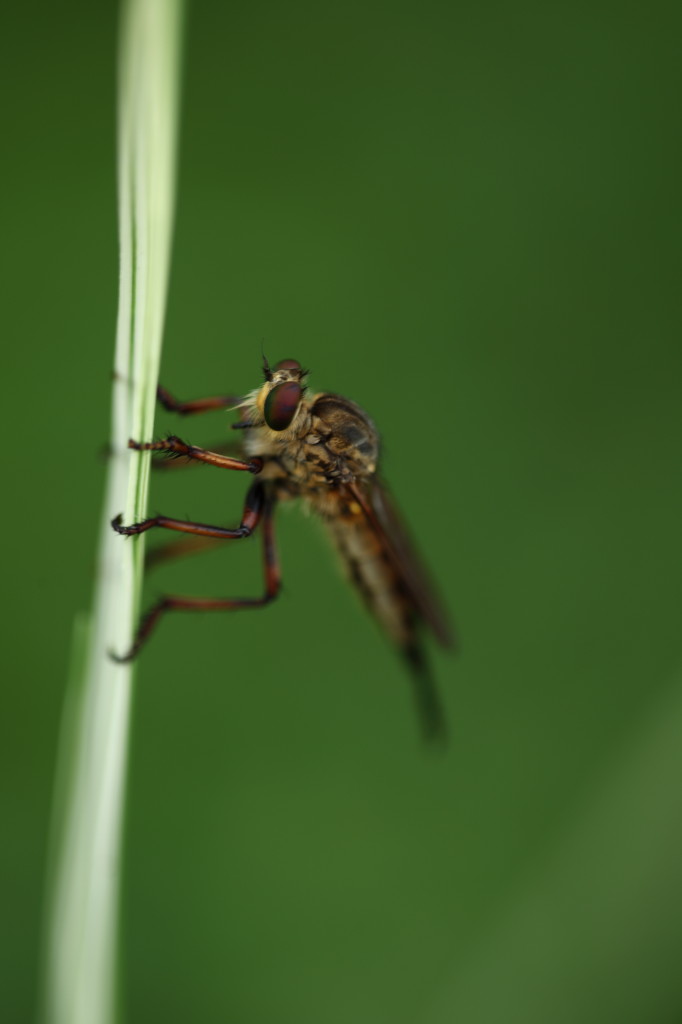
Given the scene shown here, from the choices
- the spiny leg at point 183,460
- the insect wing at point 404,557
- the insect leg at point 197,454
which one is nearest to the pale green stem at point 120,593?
the insect leg at point 197,454

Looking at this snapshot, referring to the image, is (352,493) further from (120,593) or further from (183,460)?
(120,593)

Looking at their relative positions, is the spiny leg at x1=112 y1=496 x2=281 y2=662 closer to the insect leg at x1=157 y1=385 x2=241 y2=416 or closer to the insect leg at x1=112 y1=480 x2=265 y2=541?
the insect leg at x1=112 y1=480 x2=265 y2=541

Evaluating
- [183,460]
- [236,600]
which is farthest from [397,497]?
[183,460]

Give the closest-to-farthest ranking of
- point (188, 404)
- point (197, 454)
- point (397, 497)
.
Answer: point (197, 454) → point (188, 404) → point (397, 497)

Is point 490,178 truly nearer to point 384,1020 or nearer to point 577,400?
point 577,400

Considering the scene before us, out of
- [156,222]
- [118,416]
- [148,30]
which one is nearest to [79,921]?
[118,416]

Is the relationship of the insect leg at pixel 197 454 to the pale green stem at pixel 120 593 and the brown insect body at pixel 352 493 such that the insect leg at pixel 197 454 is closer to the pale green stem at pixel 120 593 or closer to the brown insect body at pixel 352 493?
the brown insect body at pixel 352 493

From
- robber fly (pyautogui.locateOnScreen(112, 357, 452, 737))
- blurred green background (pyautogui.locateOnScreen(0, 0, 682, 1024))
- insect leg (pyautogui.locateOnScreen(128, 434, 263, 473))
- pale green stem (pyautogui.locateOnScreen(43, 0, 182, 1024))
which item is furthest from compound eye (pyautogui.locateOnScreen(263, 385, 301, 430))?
pale green stem (pyautogui.locateOnScreen(43, 0, 182, 1024))
